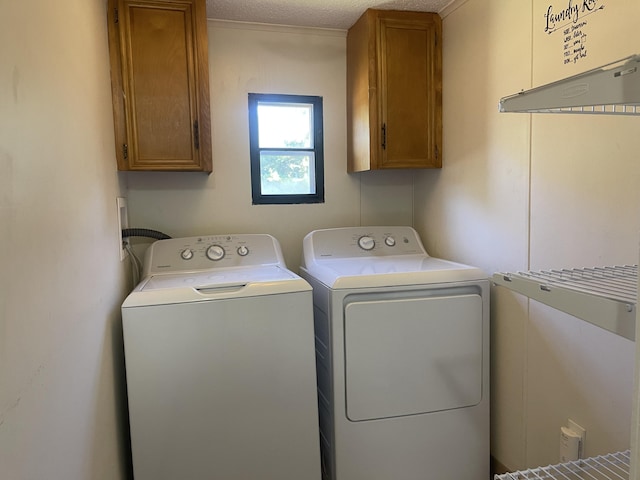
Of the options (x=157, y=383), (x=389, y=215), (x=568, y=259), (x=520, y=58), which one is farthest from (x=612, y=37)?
(x=157, y=383)

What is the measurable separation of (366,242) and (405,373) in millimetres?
798

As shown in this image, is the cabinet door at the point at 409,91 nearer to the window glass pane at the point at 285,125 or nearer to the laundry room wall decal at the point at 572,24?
the window glass pane at the point at 285,125

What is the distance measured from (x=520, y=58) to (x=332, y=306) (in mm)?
1233

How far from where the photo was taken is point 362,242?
238cm

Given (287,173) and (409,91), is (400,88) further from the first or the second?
(287,173)

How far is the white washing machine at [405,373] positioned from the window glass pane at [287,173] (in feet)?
2.64

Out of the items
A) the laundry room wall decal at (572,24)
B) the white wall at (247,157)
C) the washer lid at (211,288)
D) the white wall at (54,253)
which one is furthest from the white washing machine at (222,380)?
the laundry room wall decal at (572,24)

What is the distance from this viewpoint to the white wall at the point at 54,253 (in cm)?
72

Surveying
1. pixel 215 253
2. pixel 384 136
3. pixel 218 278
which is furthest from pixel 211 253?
pixel 384 136

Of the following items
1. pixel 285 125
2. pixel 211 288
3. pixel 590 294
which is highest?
pixel 285 125

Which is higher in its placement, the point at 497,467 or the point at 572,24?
the point at 572,24

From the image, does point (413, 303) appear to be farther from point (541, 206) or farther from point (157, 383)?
point (157, 383)

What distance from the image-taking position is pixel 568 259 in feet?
5.02

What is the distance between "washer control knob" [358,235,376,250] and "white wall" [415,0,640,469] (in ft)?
1.31
